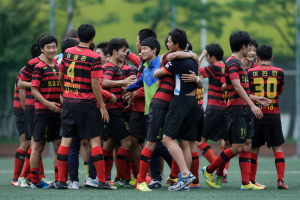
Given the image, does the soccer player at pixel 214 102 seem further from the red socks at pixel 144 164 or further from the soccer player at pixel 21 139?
the soccer player at pixel 21 139

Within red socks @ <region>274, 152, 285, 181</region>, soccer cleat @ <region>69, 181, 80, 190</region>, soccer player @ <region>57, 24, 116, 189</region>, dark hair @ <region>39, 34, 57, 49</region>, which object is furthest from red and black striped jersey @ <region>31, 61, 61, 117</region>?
red socks @ <region>274, 152, 285, 181</region>

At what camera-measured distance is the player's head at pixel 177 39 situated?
4.76 m

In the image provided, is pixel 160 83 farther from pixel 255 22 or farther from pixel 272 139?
pixel 255 22

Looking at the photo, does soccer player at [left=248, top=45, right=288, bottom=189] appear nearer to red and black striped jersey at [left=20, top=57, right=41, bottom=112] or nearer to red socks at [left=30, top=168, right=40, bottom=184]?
red socks at [left=30, top=168, right=40, bottom=184]

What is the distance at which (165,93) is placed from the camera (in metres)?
4.81

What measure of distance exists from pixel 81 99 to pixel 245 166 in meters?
2.22

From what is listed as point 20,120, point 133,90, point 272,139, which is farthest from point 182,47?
point 20,120

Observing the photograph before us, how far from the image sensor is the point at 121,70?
219 inches

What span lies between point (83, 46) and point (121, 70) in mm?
893

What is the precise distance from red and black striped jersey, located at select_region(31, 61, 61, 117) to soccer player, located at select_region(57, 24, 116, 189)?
489mm

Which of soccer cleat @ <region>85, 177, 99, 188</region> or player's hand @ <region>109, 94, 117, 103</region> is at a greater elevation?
player's hand @ <region>109, 94, 117, 103</region>

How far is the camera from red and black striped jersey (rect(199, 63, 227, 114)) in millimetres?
6062

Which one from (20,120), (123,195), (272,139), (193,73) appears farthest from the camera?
(20,120)

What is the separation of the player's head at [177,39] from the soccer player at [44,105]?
1.57 m
